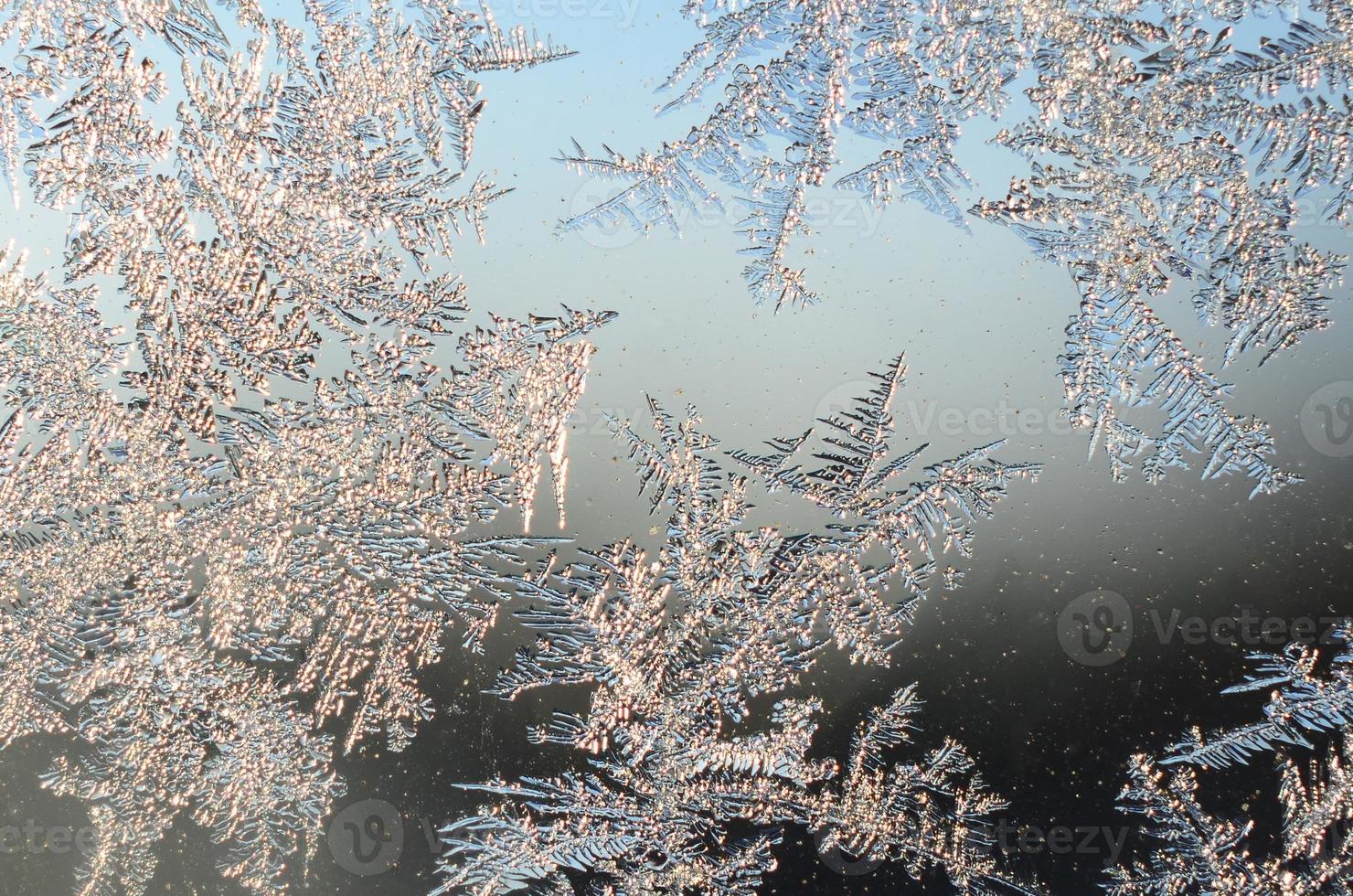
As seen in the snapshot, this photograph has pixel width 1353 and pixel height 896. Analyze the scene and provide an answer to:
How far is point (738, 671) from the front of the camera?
23.2 inches

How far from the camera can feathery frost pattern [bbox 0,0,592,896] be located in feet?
1.92

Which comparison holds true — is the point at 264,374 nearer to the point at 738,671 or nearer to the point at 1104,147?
the point at 738,671

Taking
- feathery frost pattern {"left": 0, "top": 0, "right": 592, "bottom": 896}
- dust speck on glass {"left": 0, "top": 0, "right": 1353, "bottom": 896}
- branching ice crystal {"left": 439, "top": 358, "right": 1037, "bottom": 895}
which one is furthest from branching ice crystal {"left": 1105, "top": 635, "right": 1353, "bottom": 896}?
feathery frost pattern {"left": 0, "top": 0, "right": 592, "bottom": 896}

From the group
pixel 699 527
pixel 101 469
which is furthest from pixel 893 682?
pixel 101 469

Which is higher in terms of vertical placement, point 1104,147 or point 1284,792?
point 1104,147

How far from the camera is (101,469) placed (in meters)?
0.60

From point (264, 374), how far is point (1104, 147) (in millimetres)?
628

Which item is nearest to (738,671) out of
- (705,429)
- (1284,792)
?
(705,429)

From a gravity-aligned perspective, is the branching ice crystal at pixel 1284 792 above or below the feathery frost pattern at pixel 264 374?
below

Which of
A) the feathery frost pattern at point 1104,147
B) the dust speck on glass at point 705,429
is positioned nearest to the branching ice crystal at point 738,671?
the dust speck on glass at point 705,429

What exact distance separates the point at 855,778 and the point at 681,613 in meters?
0.18

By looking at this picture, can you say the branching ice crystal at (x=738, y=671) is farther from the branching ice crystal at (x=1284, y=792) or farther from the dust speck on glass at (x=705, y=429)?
the branching ice crystal at (x=1284, y=792)

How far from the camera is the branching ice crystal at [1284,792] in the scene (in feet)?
1.83

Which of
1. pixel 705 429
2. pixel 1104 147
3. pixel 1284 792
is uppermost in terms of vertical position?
pixel 1104 147
